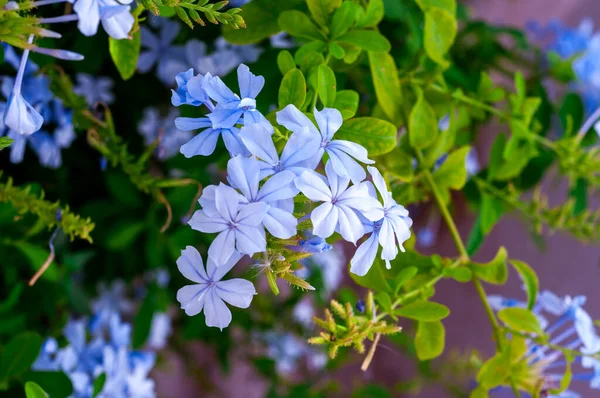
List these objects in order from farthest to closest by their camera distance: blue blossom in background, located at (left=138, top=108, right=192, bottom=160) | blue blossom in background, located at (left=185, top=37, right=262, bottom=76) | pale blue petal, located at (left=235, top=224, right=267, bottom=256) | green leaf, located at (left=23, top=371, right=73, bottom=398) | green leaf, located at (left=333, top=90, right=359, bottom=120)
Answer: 1. blue blossom in background, located at (left=138, top=108, right=192, bottom=160)
2. blue blossom in background, located at (left=185, top=37, right=262, bottom=76)
3. green leaf, located at (left=23, top=371, right=73, bottom=398)
4. green leaf, located at (left=333, top=90, right=359, bottom=120)
5. pale blue petal, located at (left=235, top=224, right=267, bottom=256)

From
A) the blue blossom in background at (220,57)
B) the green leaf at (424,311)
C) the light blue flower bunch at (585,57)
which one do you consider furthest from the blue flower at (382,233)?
the light blue flower bunch at (585,57)

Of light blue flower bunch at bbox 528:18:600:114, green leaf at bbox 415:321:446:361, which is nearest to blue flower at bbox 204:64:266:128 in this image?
green leaf at bbox 415:321:446:361

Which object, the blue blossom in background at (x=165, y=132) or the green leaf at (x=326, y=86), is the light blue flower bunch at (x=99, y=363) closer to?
the blue blossom in background at (x=165, y=132)

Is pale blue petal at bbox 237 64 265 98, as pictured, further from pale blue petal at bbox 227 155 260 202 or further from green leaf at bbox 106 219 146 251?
green leaf at bbox 106 219 146 251

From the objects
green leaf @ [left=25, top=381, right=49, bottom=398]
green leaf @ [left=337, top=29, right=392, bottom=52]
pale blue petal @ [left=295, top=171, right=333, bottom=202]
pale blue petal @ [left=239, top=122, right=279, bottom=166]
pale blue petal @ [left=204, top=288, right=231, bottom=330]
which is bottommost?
green leaf @ [left=25, top=381, right=49, bottom=398]

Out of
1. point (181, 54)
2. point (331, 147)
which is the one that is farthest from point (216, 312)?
point (181, 54)

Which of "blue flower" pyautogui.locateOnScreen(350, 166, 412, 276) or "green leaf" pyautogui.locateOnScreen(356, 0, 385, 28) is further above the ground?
"green leaf" pyautogui.locateOnScreen(356, 0, 385, 28)

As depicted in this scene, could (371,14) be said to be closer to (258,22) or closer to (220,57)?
(258,22)

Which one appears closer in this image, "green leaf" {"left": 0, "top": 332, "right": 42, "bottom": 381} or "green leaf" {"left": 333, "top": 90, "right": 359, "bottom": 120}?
"green leaf" {"left": 333, "top": 90, "right": 359, "bottom": 120}

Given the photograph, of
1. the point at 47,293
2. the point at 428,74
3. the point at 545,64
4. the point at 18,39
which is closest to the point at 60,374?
Answer: the point at 47,293

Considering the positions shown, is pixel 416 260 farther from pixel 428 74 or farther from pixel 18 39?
pixel 18 39
